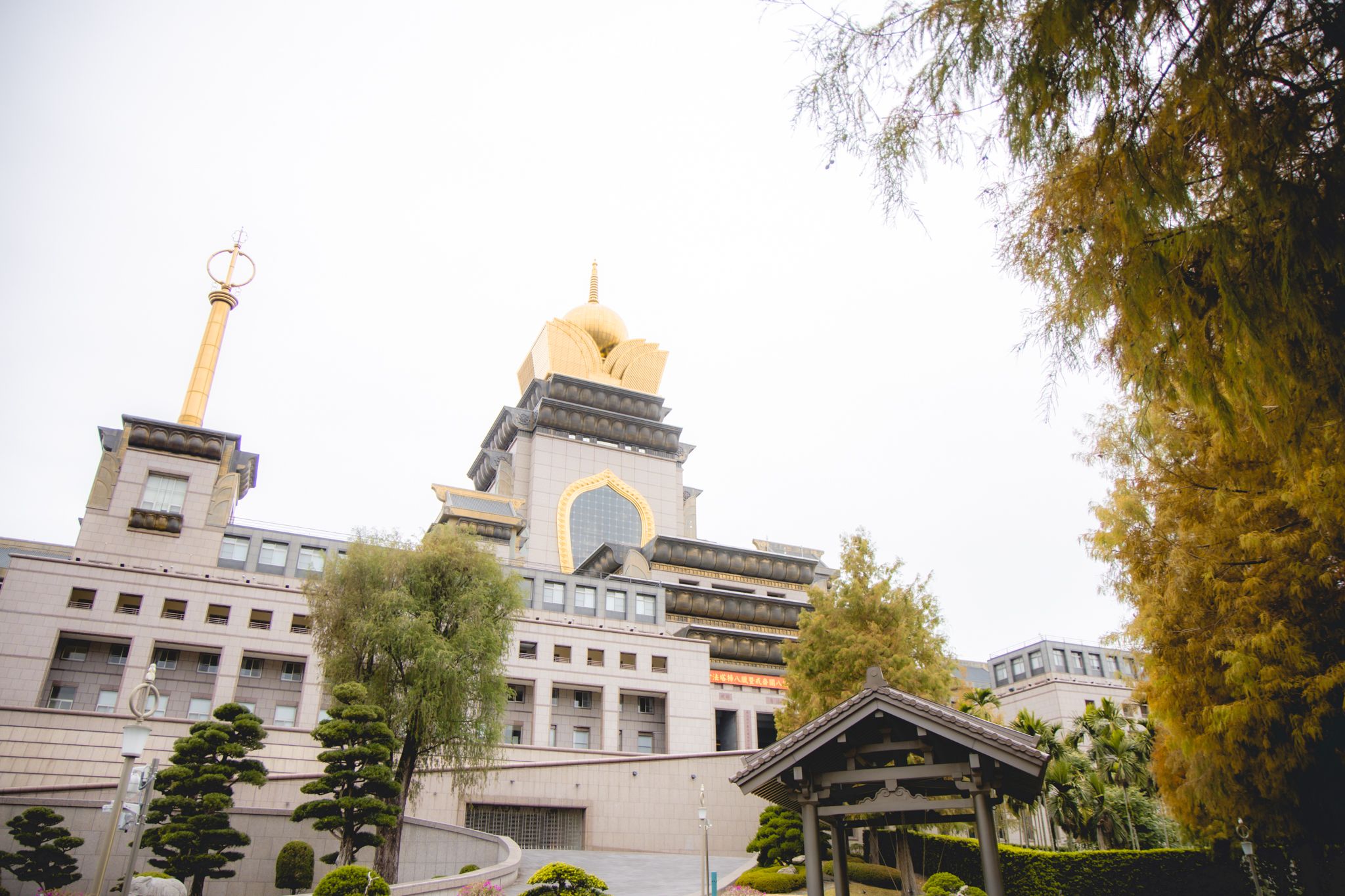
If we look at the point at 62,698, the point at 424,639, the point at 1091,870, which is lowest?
the point at 1091,870

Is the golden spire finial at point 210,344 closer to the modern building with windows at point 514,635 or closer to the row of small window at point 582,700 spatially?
the modern building with windows at point 514,635

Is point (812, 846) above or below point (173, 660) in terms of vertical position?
below

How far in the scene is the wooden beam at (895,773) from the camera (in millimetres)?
12461

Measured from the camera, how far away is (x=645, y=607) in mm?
54656

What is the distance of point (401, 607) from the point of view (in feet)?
83.7

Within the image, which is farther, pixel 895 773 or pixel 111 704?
pixel 111 704

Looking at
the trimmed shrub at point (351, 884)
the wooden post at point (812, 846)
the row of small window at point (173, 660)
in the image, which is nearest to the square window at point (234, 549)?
the row of small window at point (173, 660)

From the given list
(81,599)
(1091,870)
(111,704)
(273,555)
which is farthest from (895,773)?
(273,555)

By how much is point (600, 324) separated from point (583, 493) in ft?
70.3

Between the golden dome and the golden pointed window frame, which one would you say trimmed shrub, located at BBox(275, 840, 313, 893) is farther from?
the golden dome

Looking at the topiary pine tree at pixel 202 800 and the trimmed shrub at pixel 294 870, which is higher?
the topiary pine tree at pixel 202 800

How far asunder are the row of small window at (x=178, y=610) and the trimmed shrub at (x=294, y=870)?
16435 millimetres

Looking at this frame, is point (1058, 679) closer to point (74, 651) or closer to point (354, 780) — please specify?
point (354, 780)

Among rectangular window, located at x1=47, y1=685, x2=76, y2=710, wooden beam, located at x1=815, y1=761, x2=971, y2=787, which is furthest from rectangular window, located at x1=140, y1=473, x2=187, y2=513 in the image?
wooden beam, located at x1=815, y1=761, x2=971, y2=787
